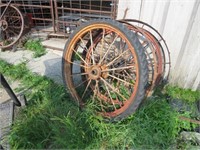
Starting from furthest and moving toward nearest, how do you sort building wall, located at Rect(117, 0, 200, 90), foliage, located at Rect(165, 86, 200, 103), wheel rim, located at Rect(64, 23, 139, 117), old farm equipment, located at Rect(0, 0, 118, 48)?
old farm equipment, located at Rect(0, 0, 118, 48), foliage, located at Rect(165, 86, 200, 103), building wall, located at Rect(117, 0, 200, 90), wheel rim, located at Rect(64, 23, 139, 117)

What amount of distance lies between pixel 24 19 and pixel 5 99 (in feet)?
7.28

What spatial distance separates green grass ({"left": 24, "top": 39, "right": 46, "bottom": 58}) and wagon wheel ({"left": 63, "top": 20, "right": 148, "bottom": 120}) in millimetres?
1735

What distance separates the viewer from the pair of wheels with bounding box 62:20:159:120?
2395 mm

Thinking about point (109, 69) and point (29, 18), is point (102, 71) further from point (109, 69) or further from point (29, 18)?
point (29, 18)

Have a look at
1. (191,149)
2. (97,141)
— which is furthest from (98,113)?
(191,149)

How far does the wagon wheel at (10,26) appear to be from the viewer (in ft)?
14.9

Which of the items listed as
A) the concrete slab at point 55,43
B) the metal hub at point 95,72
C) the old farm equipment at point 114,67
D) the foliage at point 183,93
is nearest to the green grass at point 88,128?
the old farm equipment at point 114,67

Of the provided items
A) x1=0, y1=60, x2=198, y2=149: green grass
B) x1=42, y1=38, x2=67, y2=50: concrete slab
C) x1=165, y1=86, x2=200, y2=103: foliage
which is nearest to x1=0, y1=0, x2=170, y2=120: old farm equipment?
x1=0, y1=60, x2=198, y2=149: green grass

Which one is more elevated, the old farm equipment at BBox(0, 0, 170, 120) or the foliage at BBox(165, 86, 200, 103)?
the old farm equipment at BBox(0, 0, 170, 120)

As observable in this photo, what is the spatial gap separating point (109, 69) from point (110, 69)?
3 centimetres

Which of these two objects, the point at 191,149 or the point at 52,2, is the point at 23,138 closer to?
the point at 191,149

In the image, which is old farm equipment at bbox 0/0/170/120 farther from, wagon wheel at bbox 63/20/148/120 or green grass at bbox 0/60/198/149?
green grass at bbox 0/60/198/149

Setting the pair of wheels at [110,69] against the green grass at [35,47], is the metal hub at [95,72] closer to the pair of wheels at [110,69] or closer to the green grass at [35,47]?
the pair of wheels at [110,69]

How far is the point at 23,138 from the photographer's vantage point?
2.47m
